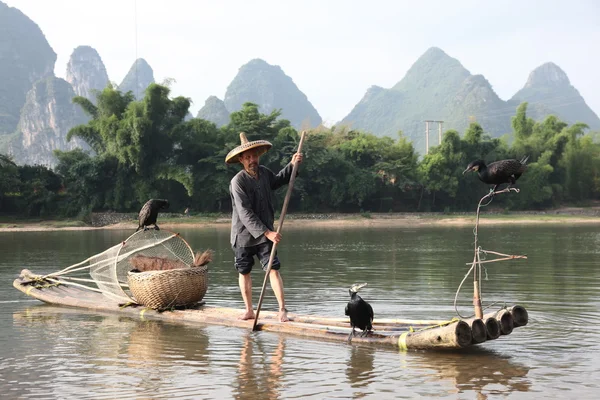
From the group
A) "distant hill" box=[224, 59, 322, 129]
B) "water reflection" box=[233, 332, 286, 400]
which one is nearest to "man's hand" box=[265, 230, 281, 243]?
"water reflection" box=[233, 332, 286, 400]

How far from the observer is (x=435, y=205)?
131 feet

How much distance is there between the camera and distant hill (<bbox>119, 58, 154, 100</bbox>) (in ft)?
388

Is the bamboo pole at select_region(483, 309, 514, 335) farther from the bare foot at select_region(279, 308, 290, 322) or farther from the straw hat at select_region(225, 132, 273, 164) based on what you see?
the straw hat at select_region(225, 132, 273, 164)

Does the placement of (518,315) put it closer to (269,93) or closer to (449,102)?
(449,102)

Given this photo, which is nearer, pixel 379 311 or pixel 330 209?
pixel 379 311

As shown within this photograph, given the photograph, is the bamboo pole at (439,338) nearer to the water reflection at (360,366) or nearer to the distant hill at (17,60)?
the water reflection at (360,366)

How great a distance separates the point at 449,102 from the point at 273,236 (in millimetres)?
116532

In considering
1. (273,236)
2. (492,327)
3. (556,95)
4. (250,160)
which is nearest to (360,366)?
(492,327)

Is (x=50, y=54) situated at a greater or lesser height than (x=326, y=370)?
greater

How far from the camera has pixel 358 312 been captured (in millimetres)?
5383

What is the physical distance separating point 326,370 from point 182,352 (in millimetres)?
1293

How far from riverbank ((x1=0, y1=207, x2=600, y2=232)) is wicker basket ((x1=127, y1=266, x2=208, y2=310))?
2253 cm

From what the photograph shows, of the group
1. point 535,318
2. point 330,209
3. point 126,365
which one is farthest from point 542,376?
point 330,209

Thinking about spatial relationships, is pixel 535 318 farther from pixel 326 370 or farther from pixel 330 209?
pixel 330 209
